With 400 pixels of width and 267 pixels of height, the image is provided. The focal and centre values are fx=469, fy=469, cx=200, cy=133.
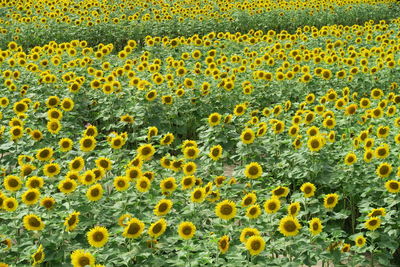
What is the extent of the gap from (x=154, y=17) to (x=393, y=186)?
1094 centimetres

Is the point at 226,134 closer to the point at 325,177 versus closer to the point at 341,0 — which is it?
the point at 325,177

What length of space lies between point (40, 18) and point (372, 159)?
10661 millimetres

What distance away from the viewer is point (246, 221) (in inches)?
147

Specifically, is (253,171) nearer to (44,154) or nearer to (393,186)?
(393,186)

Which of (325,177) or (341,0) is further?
(341,0)

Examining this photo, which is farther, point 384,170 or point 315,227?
point 384,170

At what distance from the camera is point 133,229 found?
326 centimetres

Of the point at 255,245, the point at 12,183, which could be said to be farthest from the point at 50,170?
the point at 255,245

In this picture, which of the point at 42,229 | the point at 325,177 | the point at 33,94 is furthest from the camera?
the point at 33,94

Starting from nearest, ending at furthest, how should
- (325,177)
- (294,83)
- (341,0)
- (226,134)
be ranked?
(325,177), (226,134), (294,83), (341,0)

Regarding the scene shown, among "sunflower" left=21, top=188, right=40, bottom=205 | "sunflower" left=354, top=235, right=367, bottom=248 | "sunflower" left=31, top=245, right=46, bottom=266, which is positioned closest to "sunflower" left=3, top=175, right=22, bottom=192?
"sunflower" left=21, top=188, right=40, bottom=205

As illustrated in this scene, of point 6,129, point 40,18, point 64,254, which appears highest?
point 40,18

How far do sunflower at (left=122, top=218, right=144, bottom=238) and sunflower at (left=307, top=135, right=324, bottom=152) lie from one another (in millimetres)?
2006

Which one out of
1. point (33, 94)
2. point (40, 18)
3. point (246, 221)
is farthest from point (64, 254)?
point (40, 18)
